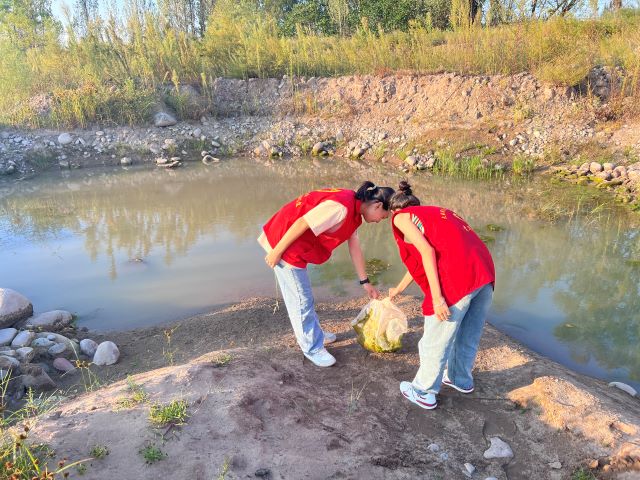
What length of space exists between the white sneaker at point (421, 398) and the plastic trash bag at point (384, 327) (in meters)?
0.50

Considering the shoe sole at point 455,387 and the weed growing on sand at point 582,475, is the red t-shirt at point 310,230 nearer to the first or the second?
the shoe sole at point 455,387

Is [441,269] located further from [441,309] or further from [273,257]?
[273,257]

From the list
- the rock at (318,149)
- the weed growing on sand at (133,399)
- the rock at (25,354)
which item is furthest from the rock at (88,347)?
the rock at (318,149)

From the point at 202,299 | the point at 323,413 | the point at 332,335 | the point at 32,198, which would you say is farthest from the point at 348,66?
the point at 323,413

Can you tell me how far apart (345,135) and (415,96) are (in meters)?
2.06

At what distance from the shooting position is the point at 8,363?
12.1ft

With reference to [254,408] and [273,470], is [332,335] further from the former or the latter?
[273,470]

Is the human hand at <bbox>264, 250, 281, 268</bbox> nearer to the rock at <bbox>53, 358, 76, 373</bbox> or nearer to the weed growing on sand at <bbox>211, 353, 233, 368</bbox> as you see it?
the weed growing on sand at <bbox>211, 353, 233, 368</bbox>

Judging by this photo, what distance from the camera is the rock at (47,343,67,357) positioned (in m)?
4.10

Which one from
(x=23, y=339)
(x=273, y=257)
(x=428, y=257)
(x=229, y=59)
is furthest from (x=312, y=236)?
(x=229, y=59)

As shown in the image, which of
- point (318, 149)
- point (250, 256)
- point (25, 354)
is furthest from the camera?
point (318, 149)

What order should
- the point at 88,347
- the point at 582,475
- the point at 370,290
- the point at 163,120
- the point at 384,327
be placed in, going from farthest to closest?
the point at 163,120, the point at 88,347, the point at 384,327, the point at 370,290, the point at 582,475

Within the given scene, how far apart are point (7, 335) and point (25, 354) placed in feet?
1.61

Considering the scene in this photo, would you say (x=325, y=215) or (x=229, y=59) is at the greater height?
(x=229, y=59)
